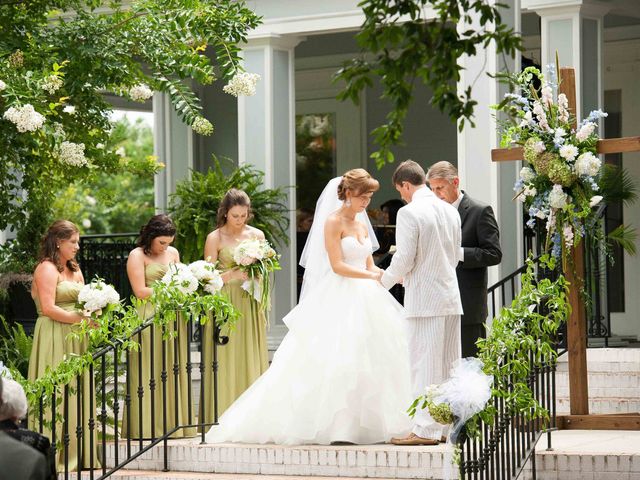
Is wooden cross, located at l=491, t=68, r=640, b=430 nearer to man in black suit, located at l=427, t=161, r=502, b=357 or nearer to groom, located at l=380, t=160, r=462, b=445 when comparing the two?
man in black suit, located at l=427, t=161, r=502, b=357

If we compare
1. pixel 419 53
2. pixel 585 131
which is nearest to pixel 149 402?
pixel 585 131

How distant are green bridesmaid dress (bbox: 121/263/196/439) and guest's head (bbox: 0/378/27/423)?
4.86 meters

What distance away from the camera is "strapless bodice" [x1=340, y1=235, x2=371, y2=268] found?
8781 mm

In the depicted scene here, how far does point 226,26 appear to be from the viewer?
9305 millimetres

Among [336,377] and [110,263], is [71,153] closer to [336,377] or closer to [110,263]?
[336,377]

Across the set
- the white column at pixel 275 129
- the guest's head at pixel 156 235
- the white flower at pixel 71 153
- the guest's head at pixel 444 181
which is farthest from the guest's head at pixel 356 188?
the white column at pixel 275 129

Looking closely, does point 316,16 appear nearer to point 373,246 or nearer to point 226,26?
point 226,26

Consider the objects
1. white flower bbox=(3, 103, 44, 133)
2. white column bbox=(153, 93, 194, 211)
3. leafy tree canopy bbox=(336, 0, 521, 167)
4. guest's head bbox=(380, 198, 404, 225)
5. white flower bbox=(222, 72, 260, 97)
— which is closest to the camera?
leafy tree canopy bbox=(336, 0, 521, 167)

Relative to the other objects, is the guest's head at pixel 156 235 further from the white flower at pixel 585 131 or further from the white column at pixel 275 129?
the white column at pixel 275 129

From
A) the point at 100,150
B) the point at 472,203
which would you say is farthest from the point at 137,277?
the point at 472,203

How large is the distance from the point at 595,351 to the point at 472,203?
8.98 ft

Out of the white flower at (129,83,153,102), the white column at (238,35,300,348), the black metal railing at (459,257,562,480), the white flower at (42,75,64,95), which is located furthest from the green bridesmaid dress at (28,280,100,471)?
the white column at (238,35,300,348)

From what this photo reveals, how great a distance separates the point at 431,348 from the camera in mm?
7977

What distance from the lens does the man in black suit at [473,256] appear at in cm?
854
